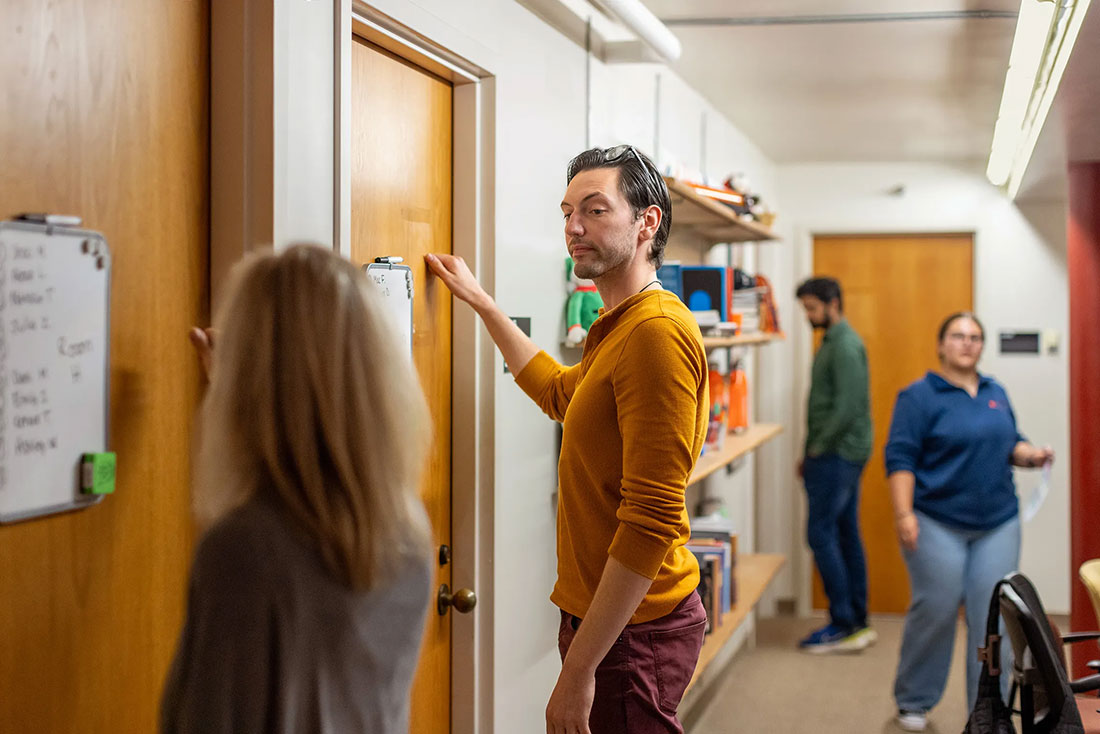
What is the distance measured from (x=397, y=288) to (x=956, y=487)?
2594mm

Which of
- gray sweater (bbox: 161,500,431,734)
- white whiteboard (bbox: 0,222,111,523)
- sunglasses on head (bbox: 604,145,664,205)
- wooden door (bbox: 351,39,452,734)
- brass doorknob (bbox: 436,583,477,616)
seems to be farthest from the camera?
brass doorknob (bbox: 436,583,477,616)

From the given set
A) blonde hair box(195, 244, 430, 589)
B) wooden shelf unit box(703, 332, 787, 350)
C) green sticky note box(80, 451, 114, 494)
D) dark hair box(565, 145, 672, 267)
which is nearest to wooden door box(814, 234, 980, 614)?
wooden shelf unit box(703, 332, 787, 350)

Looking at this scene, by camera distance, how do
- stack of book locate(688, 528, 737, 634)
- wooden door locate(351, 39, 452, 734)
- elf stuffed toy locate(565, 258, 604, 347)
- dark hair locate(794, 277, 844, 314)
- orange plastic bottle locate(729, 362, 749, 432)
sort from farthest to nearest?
dark hair locate(794, 277, 844, 314) → orange plastic bottle locate(729, 362, 749, 432) → stack of book locate(688, 528, 737, 634) → elf stuffed toy locate(565, 258, 604, 347) → wooden door locate(351, 39, 452, 734)

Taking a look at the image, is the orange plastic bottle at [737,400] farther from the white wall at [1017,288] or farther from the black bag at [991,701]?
the black bag at [991,701]

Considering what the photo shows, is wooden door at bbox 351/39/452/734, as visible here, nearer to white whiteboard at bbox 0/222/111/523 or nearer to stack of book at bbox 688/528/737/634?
white whiteboard at bbox 0/222/111/523

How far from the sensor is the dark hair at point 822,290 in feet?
18.2

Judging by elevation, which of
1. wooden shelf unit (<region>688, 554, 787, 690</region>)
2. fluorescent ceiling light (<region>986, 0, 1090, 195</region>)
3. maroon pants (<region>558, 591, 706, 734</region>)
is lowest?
wooden shelf unit (<region>688, 554, 787, 690</region>)

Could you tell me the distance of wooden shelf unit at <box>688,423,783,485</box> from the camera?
334 cm

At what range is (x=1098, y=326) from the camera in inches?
176

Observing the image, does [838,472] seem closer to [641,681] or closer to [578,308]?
[578,308]

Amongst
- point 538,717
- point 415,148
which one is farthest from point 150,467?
point 538,717

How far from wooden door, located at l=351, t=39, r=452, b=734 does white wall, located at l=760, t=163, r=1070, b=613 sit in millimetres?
4297

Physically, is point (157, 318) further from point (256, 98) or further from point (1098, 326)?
point (1098, 326)

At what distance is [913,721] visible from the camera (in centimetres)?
412
